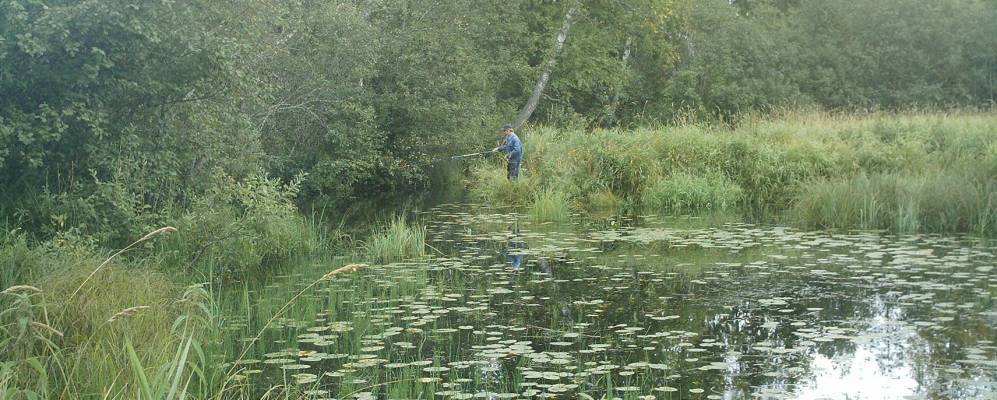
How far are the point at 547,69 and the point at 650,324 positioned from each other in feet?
87.9

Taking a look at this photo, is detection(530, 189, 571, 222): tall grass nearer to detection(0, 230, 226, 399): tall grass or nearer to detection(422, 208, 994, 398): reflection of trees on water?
detection(422, 208, 994, 398): reflection of trees on water

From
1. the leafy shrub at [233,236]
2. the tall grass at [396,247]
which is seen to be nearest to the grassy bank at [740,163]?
the tall grass at [396,247]

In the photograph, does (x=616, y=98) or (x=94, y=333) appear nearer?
(x=94, y=333)

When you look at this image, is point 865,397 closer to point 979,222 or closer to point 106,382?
point 106,382

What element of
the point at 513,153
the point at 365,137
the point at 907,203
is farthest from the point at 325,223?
the point at 907,203

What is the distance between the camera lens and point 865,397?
631 cm

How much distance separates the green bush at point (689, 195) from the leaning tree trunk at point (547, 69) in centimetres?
1516

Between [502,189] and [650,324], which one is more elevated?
[502,189]

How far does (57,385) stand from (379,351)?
244cm

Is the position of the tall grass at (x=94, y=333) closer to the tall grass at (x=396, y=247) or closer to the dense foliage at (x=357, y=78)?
the dense foliage at (x=357, y=78)

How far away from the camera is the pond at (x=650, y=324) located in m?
6.56

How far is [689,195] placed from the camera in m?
19.0

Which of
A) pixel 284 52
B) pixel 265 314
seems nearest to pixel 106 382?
pixel 265 314

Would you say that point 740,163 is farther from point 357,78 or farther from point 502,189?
point 357,78
